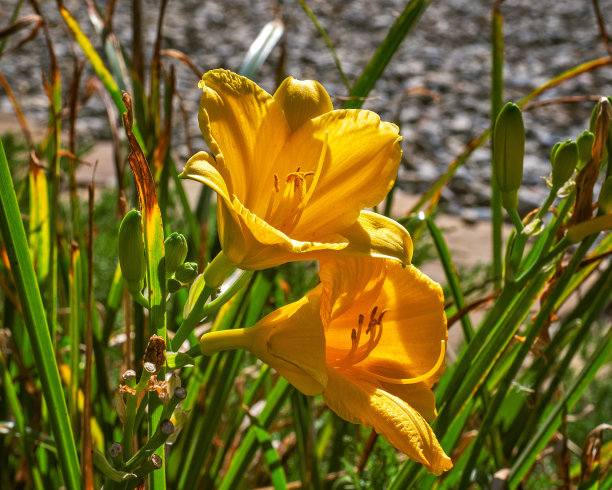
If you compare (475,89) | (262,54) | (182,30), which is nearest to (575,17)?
(475,89)

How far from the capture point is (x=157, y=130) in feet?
3.51

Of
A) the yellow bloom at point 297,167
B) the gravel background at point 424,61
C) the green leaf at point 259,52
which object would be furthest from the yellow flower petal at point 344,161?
the gravel background at point 424,61

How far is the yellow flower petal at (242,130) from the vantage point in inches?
21.8

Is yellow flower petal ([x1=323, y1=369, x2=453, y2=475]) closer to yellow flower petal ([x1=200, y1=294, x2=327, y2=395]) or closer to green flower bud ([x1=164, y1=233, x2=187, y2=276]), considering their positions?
yellow flower petal ([x1=200, y1=294, x2=327, y2=395])

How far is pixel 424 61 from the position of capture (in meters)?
5.89

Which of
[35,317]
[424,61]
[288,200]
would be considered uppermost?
[288,200]

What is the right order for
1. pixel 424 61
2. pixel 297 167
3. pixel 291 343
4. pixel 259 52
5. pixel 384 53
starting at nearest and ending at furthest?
pixel 291 343
pixel 297 167
pixel 384 53
pixel 259 52
pixel 424 61

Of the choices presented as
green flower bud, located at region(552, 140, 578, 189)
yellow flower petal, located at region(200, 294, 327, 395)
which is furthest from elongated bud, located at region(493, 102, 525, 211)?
yellow flower petal, located at region(200, 294, 327, 395)

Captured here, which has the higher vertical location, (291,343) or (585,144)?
(585,144)

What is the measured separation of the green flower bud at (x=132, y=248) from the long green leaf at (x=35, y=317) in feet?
0.37

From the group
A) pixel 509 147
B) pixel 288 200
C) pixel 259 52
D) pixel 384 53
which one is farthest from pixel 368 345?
pixel 259 52

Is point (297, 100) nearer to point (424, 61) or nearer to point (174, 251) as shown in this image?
point (174, 251)

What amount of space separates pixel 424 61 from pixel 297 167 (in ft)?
18.2

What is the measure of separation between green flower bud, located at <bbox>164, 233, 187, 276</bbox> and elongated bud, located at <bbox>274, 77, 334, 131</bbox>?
0.14 meters
